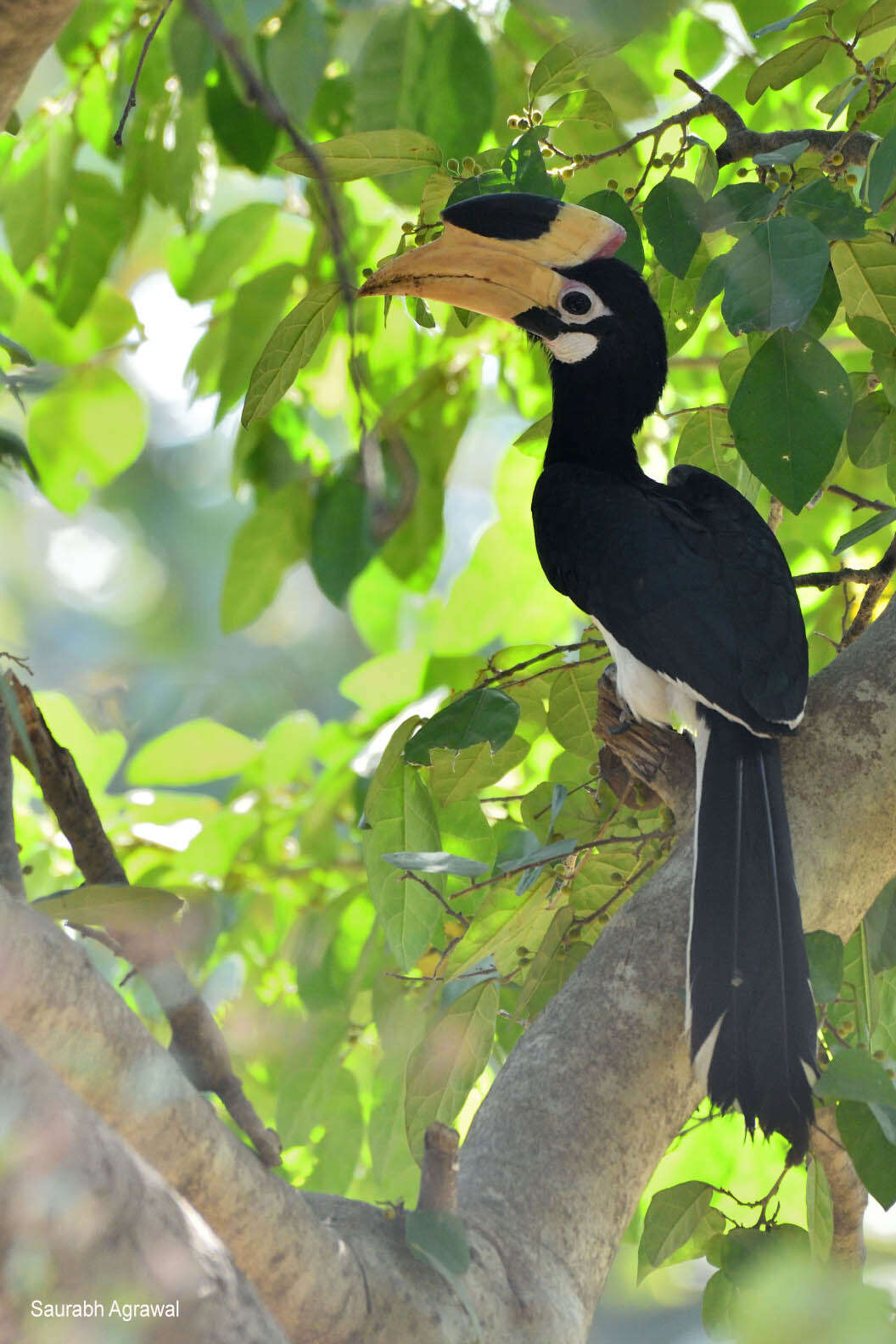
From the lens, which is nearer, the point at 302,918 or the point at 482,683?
the point at 482,683

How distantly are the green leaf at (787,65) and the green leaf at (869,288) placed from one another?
26cm

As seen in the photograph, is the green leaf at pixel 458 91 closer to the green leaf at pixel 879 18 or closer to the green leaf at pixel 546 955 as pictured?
the green leaf at pixel 879 18

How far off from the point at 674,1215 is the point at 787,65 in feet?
5.08

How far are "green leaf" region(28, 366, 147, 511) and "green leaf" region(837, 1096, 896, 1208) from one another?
218 centimetres

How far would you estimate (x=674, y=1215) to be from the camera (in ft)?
5.58

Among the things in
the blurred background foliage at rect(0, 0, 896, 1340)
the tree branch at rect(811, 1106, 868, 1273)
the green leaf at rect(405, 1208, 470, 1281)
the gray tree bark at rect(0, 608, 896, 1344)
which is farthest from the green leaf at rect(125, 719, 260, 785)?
the green leaf at rect(405, 1208, 470, 1281)

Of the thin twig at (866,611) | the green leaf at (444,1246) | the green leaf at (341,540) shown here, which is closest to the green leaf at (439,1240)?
the green leaf at (444,1246)

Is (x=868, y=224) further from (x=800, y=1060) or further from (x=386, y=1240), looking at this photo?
(x=386, y=1240)

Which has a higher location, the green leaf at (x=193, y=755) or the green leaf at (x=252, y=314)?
the green leaf at (x=252, y=314)

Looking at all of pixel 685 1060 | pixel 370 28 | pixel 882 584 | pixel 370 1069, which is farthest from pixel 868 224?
pixel 370 1069

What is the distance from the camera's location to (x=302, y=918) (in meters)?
2.73

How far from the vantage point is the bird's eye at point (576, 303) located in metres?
2.71

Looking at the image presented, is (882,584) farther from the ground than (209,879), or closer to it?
farther from the ground

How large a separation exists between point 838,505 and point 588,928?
1201 millimetres
